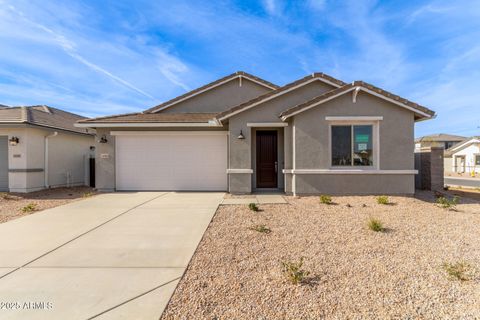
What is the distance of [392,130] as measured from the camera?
9039 millimetres

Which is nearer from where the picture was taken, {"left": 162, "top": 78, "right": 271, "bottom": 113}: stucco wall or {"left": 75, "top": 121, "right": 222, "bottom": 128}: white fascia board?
{"left": 75, "top": 121, "right": 222, "bottom": 128}: white fascia board

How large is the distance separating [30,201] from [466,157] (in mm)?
48193

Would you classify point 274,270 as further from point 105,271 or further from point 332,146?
point 332,146

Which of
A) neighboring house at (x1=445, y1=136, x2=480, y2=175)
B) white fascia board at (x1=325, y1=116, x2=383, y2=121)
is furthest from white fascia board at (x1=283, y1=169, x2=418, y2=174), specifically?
neighboring house at (x1=445, y1=136, x2=480, y2=175)

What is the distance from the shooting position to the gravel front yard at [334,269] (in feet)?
9.71

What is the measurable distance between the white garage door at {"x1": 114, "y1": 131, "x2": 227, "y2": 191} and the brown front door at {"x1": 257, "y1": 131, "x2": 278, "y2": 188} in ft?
5.15

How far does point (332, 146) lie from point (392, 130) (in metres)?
2.23

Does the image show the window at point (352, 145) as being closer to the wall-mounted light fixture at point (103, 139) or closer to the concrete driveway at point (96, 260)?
the concrete driveway at point (96, 260)

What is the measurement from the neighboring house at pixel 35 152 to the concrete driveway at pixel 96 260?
5.31 meters

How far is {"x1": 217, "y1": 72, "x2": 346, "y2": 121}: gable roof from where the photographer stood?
9.87 m

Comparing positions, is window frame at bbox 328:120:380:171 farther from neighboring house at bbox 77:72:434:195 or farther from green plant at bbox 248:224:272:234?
green plant at bbox 248:224:272:234

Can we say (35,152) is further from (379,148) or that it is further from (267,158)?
(379,148)

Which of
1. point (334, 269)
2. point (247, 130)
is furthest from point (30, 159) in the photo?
point (334, 269)

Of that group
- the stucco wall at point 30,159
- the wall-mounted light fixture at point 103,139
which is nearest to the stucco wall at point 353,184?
the wall-mounted light fixture at point 103,139
